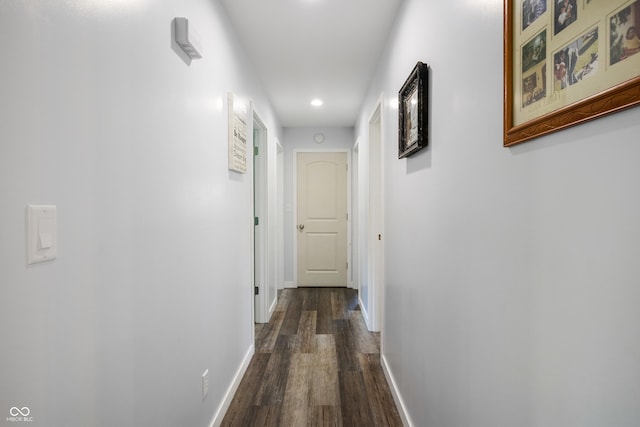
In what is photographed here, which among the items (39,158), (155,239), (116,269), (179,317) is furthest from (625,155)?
(179,317)

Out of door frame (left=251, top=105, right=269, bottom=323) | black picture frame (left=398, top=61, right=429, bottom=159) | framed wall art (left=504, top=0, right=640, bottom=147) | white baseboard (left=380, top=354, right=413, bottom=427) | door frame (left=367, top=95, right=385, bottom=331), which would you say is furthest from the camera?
door frame (left=251, top=105, right=269, bottom=323)

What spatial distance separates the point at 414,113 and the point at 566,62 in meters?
1.12

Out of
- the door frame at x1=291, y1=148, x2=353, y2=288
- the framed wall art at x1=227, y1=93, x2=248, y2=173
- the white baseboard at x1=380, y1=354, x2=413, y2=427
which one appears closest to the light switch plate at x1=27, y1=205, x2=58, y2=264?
the framed wall art at x1=227, y1=93, x2=248, y2=173

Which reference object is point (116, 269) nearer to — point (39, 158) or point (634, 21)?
point (39, 158)

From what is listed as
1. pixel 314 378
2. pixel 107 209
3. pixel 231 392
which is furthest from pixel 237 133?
pixel 314 378

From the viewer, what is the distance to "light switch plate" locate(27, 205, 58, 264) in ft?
2.40

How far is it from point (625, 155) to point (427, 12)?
1.34m

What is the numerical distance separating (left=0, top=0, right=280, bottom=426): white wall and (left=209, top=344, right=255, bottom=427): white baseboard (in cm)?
15

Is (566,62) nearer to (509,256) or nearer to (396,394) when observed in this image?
(509,256)

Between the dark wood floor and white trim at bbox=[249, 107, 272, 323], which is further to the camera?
white trim at bbox=[249, 107, 272, 323]

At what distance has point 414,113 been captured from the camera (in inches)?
69.9

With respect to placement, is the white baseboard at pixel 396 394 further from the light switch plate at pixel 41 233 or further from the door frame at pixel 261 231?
the light switch plate at pixel 41 233

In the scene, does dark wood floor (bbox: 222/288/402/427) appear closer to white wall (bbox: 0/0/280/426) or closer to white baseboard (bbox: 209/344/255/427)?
white baseboard (bbox: 209/344/255/427)

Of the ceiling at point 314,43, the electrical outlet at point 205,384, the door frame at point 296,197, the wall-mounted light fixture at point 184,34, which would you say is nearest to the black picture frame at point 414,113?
the ceiling at point 314,43
